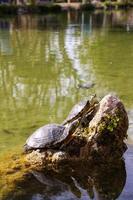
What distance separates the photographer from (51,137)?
6.46 m

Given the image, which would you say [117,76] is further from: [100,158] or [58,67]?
[100,158]

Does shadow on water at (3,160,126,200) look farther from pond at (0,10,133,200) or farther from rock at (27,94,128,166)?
rock at (27,94,128,166)

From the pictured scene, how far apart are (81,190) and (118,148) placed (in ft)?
3.80

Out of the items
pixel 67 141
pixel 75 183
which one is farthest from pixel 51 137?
pixel 75 183

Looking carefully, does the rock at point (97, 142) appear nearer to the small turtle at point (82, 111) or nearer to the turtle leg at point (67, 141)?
the turtle leg at point (67, 141)

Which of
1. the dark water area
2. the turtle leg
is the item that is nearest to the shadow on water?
the dark water area

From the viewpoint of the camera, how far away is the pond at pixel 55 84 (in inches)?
239

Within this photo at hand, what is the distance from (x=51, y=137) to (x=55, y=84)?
6.46 metres

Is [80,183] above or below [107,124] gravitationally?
below

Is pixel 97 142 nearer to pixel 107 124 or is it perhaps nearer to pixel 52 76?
pixel 107 124

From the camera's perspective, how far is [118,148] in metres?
6.71

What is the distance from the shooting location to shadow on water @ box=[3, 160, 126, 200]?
5.64 m

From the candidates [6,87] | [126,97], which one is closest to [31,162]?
[126,97]

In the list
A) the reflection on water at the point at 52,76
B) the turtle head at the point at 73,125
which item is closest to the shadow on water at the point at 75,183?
the turtle head at the point at 73,125
